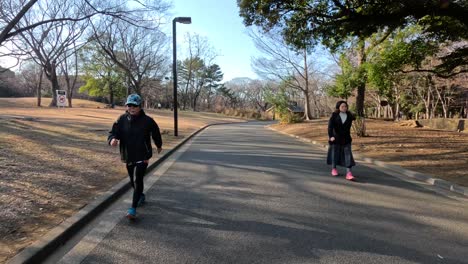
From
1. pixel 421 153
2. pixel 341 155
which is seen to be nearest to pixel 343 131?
pixel 341 155

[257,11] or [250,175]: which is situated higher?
[257,11]

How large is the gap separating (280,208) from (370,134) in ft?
41.0

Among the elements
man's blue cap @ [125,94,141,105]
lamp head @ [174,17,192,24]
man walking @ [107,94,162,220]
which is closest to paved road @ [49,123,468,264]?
man walking @ [107,94,162,220]

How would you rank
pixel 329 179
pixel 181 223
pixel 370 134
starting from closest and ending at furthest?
pixel 181 223 → pixel 329 179 → pixel 370 134

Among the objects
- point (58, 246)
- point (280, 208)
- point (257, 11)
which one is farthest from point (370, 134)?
point (58, 246)

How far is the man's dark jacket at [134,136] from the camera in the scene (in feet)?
15.8

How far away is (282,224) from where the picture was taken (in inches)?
179

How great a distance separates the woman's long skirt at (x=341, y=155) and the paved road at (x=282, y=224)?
1.38 feet

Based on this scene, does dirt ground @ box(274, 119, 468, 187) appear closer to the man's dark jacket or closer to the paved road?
the paved road

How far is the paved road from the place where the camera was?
3.62m

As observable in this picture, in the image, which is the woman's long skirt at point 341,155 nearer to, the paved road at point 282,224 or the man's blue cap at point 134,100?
the paved road at point 282,224

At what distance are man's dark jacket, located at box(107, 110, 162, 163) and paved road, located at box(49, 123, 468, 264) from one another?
2.82ft

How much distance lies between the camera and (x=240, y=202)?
5586 mm

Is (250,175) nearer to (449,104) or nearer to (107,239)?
(107,239)
